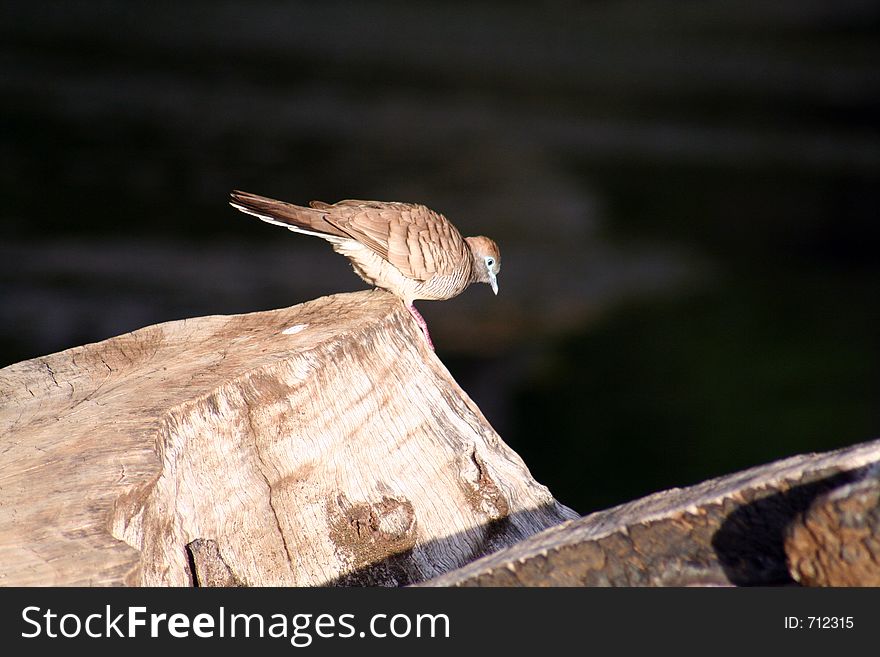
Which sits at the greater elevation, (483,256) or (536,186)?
(536,186)

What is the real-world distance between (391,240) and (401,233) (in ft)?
0.16

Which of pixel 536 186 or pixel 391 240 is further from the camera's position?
pixel 536 186

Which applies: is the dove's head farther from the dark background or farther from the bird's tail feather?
the dark background

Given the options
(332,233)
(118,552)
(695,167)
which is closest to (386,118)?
(695,167)

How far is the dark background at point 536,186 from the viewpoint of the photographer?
20.9 ft

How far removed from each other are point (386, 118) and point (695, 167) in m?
2.94

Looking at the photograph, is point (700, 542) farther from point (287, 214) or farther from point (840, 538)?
point (287, 214)

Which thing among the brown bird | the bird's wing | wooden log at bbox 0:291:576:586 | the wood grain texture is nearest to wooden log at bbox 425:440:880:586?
the wood grain texture

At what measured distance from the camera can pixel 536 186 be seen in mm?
8672

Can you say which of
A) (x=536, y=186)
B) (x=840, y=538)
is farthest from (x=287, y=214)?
(x=536, y=186)

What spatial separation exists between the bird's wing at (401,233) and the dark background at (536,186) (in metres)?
2.68

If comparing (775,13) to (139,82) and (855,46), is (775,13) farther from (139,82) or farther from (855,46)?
(139,82)

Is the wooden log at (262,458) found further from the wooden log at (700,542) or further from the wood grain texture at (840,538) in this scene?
the wood grain texture at (840,538)
